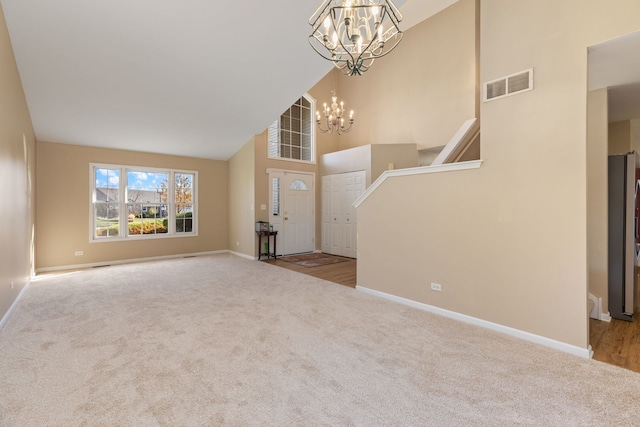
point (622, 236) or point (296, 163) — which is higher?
point (296, 163)

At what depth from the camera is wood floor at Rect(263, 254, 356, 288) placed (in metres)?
5.07

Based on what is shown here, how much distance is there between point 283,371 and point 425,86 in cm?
677

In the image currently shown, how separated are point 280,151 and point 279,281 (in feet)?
13.3

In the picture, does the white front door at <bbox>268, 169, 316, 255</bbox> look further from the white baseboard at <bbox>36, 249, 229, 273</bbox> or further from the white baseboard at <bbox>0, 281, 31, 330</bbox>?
the white baseboard at <bbox>0, 281, 31, 330</bbox>

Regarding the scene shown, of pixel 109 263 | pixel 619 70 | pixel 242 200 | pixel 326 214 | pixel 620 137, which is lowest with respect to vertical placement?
pixel 109 263

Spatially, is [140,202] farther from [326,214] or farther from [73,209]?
[326,214]

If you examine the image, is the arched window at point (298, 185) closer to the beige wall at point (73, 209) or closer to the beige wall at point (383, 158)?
the beige wall at point (383, 158)

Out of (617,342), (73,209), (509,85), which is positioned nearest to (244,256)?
(73,209)

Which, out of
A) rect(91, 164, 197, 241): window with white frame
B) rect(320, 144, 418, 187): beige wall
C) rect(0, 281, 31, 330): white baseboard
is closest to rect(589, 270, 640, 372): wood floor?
rect(320, 144, 418, 187): beige wall

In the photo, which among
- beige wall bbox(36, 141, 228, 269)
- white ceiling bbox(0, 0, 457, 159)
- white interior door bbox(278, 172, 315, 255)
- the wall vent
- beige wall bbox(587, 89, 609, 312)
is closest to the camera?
the wall vent

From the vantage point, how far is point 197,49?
4156mm

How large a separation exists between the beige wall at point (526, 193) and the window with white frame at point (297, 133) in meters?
5.04

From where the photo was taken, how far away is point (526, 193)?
283 centimetres

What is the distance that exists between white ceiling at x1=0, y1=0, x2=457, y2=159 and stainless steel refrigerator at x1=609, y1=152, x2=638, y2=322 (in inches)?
137
